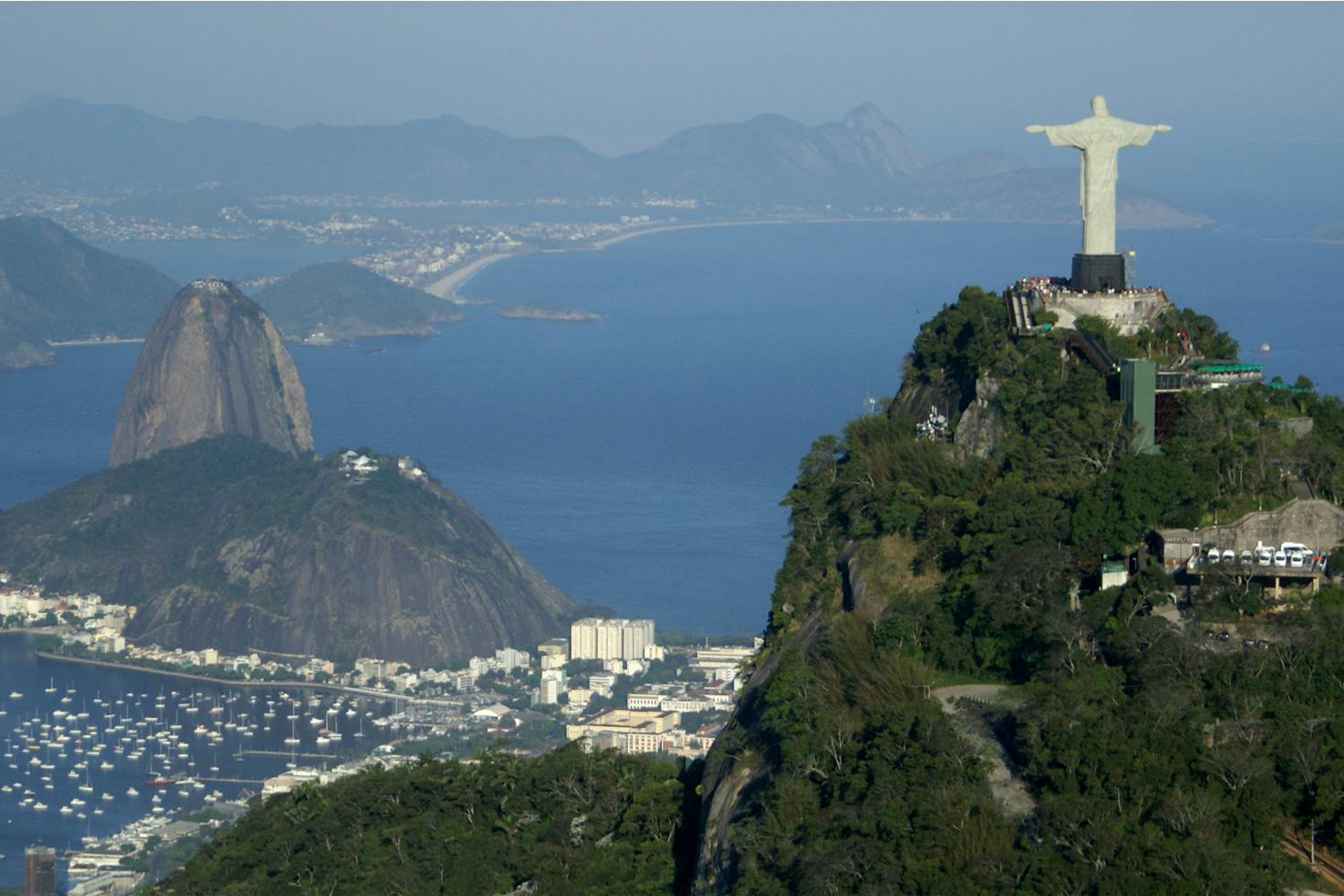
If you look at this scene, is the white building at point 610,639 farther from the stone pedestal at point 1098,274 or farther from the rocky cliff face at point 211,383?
the stone pedestal at point 1098,274

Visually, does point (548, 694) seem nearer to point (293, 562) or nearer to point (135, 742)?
point (135, 742)

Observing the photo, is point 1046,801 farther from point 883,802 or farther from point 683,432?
point 683,432

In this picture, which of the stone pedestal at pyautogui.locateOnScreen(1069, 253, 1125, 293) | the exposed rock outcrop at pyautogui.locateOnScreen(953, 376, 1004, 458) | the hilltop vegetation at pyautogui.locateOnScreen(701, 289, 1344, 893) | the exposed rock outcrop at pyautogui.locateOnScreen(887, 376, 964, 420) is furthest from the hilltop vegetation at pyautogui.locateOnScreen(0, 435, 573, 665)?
the hilltop vegetation at pyautogui.locateOnScreen(701, 289, 1344, 893)

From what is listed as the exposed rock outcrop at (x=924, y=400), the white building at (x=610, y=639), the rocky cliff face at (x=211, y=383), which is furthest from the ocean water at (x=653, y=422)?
the exposed rock outcrop at (x=924, y=400)

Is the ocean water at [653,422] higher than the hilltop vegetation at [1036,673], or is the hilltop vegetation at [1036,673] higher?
the hilltop vegetation at [1036,673]

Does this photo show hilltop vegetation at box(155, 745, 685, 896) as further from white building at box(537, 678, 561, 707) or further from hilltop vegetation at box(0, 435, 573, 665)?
hilltop vegetation at box(0, 435, 573, 665)

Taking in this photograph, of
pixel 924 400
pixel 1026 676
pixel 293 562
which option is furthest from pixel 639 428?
pixel 1026 676
